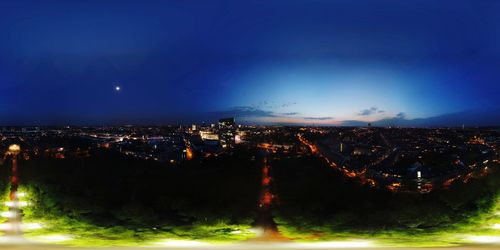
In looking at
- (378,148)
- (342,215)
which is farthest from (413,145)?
(342,215)

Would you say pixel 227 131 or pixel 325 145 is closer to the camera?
pixel 325 145

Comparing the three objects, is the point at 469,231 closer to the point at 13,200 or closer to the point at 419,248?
the point at 419,248

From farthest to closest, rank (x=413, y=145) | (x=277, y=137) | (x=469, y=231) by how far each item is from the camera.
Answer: (x=277, y=137) < (x=413, y=145) < (x=469, y=231)

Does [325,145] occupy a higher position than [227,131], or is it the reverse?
[227,131]

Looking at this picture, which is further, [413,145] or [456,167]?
[413,145]

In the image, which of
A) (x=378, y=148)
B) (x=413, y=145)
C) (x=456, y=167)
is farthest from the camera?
(x=378, y=148)

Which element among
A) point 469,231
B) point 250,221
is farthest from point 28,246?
point 469,231

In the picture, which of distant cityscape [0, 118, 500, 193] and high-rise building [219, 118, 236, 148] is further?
high-rise building [219, 118, 236, 148]

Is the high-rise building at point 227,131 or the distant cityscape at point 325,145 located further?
the high-rise building at point 227,131
